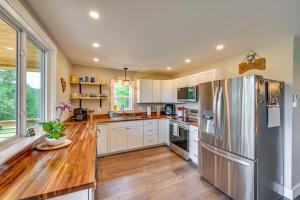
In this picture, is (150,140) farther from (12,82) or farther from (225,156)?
(12,82)

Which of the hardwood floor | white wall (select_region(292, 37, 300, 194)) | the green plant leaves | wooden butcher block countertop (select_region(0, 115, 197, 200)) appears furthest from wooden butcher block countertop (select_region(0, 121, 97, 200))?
white wall (select_region(292, 37, 300, 194))

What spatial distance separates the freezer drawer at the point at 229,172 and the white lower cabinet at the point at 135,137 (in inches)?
73.4

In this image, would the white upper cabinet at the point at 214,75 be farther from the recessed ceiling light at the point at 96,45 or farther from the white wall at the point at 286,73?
the recessed ceiling light at the point at 96,45

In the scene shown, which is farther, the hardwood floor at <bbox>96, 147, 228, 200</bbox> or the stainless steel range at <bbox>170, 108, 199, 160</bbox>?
the stainless steel range at <bbox>170, 108, 199, 160</bbox>

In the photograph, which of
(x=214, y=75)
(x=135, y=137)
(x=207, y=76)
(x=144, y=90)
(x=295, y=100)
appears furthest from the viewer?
(x=144, y=90)

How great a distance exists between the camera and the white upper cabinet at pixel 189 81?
137 inches

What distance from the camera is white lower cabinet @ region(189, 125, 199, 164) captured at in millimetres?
2961

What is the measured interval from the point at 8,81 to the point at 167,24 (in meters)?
1.82

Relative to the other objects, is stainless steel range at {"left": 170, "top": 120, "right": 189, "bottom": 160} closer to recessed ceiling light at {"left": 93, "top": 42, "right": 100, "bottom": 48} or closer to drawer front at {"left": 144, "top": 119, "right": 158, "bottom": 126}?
drawer front at {"left": 144, "top": 119, "right": 158, "bottom": 126}

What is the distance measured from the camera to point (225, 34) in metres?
2.01

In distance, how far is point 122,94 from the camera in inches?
175

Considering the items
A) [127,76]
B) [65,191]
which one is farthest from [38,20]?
[127,76]

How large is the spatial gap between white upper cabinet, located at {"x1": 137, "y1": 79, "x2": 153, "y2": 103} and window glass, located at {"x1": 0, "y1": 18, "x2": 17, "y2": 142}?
3093 millimetres

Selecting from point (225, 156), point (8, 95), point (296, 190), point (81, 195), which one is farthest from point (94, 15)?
point (296, 190)
